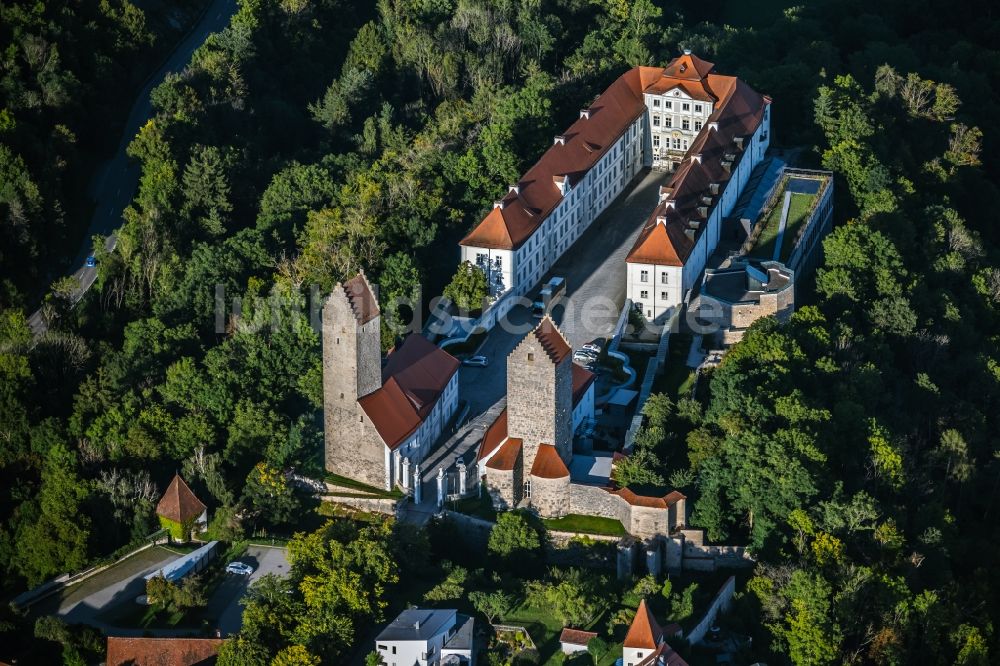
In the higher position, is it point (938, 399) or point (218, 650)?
point (938, 399)

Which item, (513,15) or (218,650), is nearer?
(218,650)

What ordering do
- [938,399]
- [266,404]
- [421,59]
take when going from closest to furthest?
[266,404]
[938,399]
[421,59]

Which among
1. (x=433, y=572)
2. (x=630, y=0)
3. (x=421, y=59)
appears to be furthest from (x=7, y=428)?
(x=630, y=0)

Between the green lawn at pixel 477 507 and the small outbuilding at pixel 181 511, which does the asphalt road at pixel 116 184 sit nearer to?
the small outbuilding at pixel 181 511

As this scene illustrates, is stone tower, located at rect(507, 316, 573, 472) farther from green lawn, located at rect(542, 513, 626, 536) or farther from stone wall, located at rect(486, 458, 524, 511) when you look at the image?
green lawn, located at rect(542, 513, 626, 536)

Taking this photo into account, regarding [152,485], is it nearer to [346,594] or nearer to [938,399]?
[346,594]

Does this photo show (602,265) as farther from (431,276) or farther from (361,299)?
(361,299)

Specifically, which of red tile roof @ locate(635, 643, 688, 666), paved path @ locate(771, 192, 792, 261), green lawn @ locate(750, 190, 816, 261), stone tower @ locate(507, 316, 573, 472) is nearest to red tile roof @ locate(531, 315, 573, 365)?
stone tower @ locate(507, 316, 573, 472)
